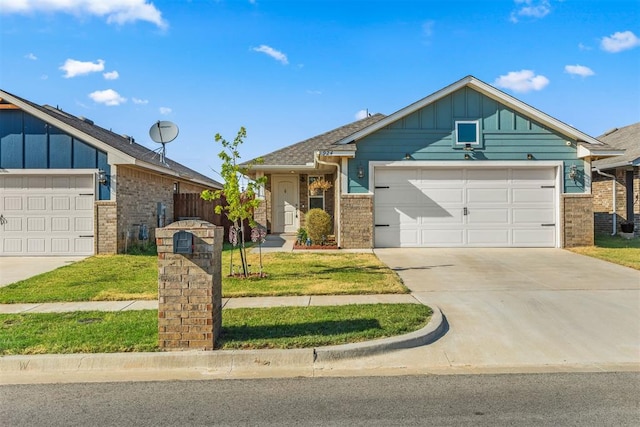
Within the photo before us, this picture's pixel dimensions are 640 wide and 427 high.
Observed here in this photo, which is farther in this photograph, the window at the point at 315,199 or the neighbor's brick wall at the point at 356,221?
the window at the point at 315,199

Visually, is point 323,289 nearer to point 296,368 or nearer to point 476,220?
point 296,368

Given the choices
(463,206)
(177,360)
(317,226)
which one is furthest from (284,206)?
(177,360)

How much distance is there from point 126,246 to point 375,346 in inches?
429

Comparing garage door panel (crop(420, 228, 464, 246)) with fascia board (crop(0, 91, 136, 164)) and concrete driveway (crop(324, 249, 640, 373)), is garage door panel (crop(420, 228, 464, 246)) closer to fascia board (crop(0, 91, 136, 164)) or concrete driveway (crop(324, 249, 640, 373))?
concrete driveway (crop(324, 249, 640, 373))

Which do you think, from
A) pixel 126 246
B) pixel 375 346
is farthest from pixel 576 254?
pixel 126 246

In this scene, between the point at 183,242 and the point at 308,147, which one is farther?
the point at 308,147

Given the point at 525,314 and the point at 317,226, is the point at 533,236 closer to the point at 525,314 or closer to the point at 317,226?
the point at 317,226

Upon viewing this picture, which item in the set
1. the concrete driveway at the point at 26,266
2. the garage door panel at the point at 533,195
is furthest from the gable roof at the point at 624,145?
the concrete driveway at the point at 26,266

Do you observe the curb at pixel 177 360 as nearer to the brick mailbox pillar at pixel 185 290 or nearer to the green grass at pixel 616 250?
the brick mailbox pillar at pixel 185 290

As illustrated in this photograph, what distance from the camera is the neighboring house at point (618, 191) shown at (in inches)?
662

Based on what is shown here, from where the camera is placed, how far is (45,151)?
1297cm

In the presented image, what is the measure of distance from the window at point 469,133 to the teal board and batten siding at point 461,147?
14 cm

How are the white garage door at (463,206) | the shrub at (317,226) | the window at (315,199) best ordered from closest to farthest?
the white garage door at (463,206) → the shrub at (317,226) → the window at (315,199)

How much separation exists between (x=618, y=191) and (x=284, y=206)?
13331 mm
